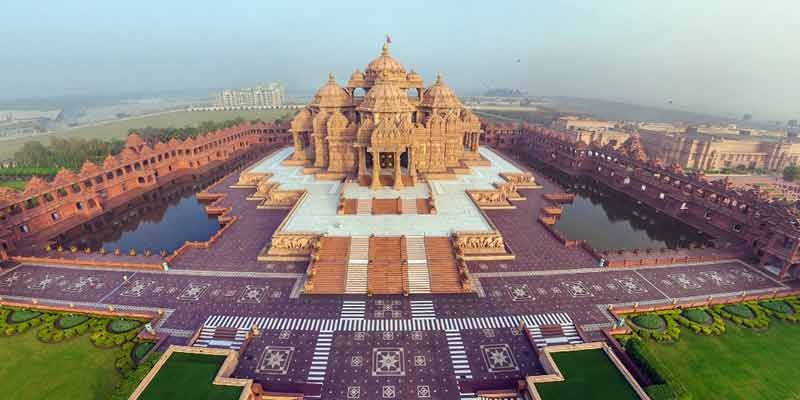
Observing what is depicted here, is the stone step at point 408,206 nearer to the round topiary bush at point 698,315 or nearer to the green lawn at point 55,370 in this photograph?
the round topiary bush at point 698,315

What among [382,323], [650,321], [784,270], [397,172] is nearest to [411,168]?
[397,172]

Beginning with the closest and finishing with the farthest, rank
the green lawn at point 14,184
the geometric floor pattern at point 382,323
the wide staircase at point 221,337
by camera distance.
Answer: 1. the wide staircase at point 221,337
2. the geometric floor pattern at point 382,323
3. the green lawn at point 14,184

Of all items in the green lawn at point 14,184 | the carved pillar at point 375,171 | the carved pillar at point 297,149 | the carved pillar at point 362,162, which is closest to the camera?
the carved pillar at point 375,171

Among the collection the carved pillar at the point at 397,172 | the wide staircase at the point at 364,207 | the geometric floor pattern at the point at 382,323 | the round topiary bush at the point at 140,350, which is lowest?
the round topiary bush at the point at 140,350

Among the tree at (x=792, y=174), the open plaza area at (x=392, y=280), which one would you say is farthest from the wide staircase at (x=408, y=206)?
the tree at (x=792, y=174)

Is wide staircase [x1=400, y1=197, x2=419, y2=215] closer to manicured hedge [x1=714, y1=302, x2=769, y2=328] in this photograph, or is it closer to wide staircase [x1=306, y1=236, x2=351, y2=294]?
wide staircase [x1=306, y1=236, x2=351, y2=294]

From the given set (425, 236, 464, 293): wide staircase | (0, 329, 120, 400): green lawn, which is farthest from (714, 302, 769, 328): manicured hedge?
(0, 329, 120, 400): green lawn

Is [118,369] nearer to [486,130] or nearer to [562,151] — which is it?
[562,151]
